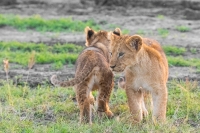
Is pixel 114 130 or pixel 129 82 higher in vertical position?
pixel 129 82

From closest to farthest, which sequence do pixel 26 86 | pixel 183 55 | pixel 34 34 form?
pixel 26 86 < pixel 183 55 < pixel 34 34

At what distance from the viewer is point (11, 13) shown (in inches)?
596

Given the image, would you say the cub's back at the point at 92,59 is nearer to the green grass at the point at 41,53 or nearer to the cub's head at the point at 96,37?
the cub's head at the point at 96,37

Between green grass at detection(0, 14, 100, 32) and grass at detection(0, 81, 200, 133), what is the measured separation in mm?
4626

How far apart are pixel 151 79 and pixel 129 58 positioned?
0.31 m

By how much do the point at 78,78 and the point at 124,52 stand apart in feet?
→ 2.04

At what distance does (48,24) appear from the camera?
520 inches

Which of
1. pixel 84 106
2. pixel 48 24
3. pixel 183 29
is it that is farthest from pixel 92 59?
pixel 48 24

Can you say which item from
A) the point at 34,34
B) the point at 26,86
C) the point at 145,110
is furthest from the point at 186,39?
the point at 145,110

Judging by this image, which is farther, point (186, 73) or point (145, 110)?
point (186, 73)

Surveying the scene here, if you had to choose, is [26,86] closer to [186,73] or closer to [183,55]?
[186,73]

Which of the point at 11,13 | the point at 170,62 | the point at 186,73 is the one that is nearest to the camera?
the point at 186,73

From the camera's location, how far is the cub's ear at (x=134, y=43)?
20.3ft

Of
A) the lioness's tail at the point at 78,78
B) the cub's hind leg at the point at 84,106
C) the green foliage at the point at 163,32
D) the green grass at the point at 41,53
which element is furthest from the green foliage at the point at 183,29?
the cub's hind leg at the point at 84,106
